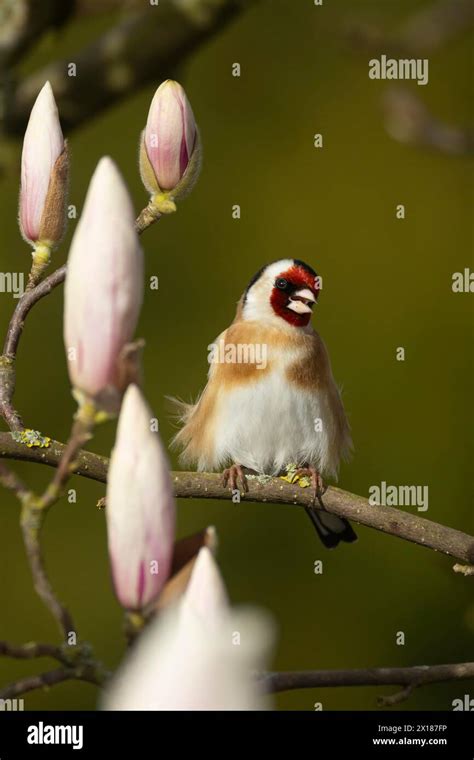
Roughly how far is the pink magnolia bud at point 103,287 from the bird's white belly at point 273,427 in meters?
0.94

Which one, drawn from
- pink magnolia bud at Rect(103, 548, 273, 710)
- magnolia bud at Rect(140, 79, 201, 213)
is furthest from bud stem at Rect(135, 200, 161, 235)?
pink magnolia bud at Rect(103, 548, 273, 710)

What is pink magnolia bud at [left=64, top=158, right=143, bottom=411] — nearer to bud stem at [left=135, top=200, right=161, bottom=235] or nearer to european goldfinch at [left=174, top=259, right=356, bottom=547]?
bud stem at [left=135, top=200, right=161, bottom=235]

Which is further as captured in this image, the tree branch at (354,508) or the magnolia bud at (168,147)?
the tree branch at (354,508)

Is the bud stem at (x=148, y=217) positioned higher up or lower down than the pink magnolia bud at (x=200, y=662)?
higher up

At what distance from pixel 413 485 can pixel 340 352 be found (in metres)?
0.29

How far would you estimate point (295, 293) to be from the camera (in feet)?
4.40

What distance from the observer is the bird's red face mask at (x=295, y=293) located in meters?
1.30

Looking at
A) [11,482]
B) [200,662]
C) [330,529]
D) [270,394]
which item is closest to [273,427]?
[270,394]

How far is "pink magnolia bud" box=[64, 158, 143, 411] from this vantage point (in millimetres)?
467

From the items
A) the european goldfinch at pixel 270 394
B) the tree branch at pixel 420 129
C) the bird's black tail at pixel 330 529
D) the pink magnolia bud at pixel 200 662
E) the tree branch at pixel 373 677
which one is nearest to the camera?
the pink magnolia bud at pixel 200 662

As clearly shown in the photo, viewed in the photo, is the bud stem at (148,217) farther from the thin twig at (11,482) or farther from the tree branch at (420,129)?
the tree branch at (420,129)

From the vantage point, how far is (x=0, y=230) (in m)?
2.09

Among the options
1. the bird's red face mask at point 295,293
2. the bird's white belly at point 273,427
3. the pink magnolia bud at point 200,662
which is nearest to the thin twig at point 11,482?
the pink magnolia bud at point 200,662
